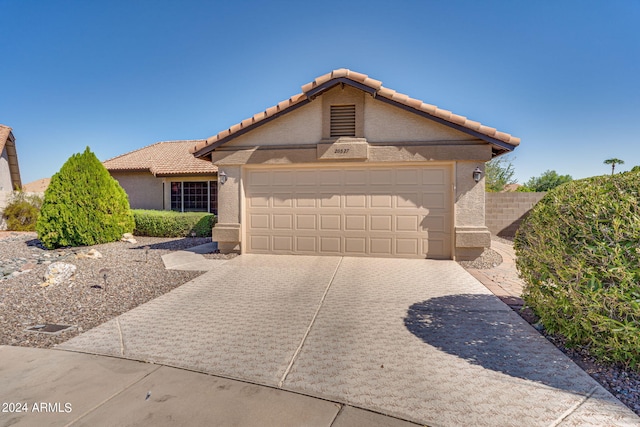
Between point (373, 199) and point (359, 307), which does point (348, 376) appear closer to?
point (359, 307)

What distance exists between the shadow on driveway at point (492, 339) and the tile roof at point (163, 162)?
13.3 metres

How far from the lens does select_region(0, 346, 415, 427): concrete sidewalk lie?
236cm

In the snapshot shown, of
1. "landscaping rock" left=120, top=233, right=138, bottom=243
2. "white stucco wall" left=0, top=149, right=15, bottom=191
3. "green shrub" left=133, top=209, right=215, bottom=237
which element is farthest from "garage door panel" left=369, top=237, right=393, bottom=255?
"white stucco wall" left=0, top=149, right=15, bottom=191

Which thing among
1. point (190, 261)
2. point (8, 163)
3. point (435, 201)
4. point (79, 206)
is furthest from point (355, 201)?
point (8, 163)

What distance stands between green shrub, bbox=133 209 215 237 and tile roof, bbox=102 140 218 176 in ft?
10.5

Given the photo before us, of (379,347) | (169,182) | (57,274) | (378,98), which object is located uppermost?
(378,98)

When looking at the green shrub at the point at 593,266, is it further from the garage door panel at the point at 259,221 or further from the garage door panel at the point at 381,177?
the garage door panel at the point at 259,221

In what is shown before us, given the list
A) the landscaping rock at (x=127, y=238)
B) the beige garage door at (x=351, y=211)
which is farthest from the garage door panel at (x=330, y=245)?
the landscaping rock at (x=127, y=238)

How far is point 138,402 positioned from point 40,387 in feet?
3.41

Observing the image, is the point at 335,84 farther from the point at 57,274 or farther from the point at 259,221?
the point at 57,274

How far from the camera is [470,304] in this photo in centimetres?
493

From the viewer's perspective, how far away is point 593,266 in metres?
3.04

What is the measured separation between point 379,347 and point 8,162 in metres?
27.9

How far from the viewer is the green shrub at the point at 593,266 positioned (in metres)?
2.79
